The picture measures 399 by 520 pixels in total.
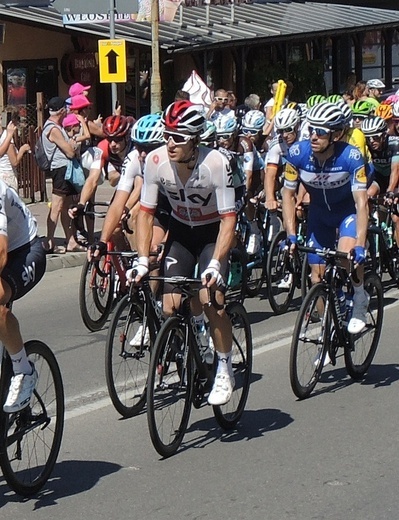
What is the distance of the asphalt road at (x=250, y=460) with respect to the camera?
5.73 metres

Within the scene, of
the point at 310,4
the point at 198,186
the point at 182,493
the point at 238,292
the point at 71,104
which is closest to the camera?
the point at 182,493

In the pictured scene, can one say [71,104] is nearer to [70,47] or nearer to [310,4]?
[70,47]

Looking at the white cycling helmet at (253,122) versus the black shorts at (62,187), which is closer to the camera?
the white cycling helmet at (253,122)

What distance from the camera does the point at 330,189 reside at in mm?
8500

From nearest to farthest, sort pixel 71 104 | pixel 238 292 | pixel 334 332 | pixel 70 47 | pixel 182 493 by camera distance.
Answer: pixel 182 493, pixel 334 332, pixel 238 292, pixel 71 104, pixel 70 47

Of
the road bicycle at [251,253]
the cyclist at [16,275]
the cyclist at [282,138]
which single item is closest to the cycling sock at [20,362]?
the cyclist at [16,275]

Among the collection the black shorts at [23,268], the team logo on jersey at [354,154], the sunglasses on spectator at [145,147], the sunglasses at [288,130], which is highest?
the sunglasses at [288,130]

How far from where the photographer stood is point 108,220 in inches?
335

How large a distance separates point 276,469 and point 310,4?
3306cm

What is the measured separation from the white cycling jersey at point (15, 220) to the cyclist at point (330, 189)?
2.57 meters

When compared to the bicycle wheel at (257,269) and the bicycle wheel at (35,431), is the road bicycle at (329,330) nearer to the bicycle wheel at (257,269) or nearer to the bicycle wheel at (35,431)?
the bicycle wheel at (35,431)

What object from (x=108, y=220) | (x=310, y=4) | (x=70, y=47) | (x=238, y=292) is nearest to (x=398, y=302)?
(x=238, y=292)

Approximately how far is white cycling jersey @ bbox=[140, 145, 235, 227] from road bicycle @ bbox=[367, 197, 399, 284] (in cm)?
493

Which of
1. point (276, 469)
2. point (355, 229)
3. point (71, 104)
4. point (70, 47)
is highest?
point (70, 47)
